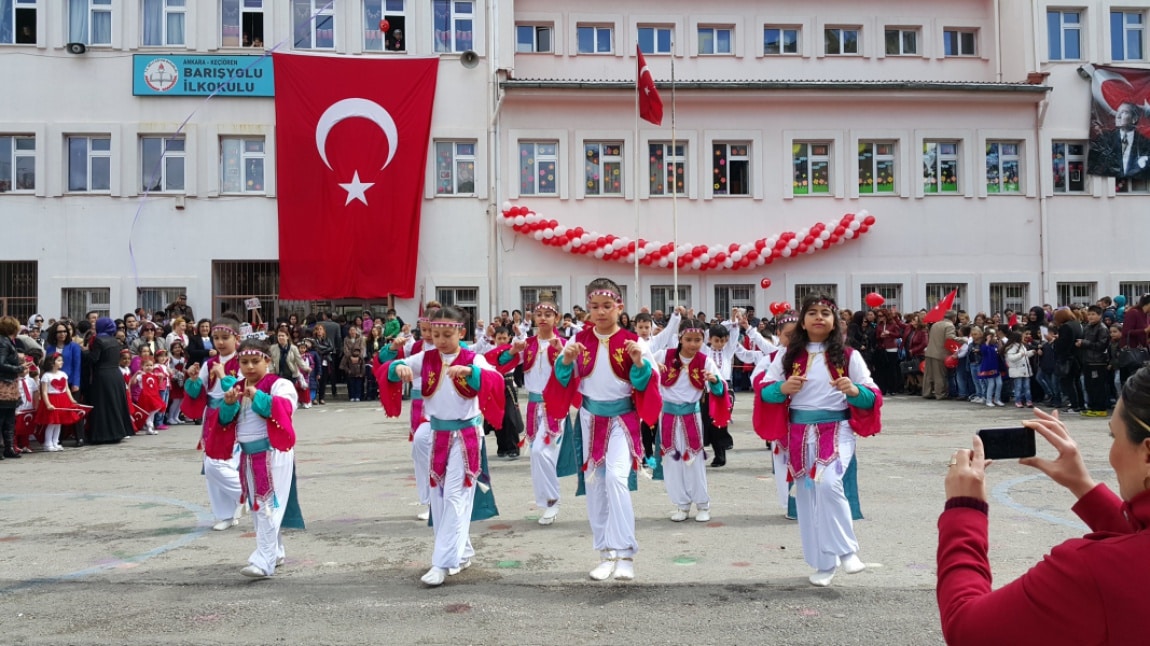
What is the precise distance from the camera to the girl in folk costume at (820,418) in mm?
5868

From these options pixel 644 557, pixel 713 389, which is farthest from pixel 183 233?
pixel 644 557

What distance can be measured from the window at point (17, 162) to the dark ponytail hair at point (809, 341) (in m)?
24.4

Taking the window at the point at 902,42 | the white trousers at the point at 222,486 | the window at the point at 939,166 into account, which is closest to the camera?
the white trousers at the point at 222,486

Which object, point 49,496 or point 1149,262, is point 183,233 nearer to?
point 49,496

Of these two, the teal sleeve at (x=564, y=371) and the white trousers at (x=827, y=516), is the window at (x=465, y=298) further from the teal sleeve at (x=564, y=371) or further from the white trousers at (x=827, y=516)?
the white trousers at (x=827, y=516)

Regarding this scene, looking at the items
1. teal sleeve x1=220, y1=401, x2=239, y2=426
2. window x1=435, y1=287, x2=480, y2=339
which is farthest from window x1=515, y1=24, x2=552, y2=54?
teal sleeve x1=220, y1=401, x2=239, y2=426

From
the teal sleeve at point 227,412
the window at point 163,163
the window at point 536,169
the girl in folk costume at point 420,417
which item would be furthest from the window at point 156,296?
the teal sleeve at point 227,412

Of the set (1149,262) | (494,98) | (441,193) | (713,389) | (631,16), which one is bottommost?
(713,389)

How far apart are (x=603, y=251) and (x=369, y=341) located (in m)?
6.75

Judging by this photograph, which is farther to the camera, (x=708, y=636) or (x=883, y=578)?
(x=883, y=578)

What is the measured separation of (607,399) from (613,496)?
2.41ft

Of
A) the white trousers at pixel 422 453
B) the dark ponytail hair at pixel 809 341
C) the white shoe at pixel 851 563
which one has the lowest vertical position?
the white shoe at pixel 851 563

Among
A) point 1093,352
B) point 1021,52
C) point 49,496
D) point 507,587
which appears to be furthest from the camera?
point 1021,52

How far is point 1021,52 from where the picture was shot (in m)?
26.6
